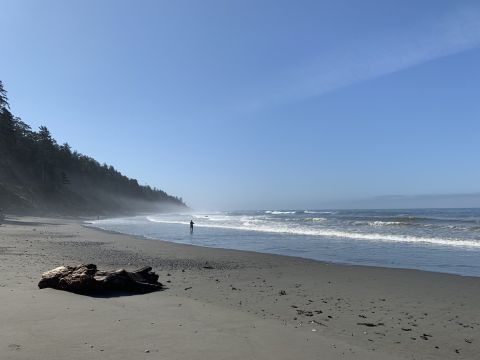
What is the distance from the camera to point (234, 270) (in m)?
13.4

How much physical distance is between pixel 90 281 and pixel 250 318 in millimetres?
3514

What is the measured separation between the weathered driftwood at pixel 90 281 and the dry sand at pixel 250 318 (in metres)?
0.30

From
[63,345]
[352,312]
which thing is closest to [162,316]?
[63,345]

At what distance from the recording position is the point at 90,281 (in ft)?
27.5

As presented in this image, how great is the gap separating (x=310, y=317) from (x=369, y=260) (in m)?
9.79

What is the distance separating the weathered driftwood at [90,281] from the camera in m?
8.38

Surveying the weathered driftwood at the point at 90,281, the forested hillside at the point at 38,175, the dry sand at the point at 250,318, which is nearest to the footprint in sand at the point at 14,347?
the dry sand at the point at 250,318

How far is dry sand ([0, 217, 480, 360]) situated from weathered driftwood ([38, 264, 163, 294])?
0.99 feet

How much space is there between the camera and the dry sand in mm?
5281

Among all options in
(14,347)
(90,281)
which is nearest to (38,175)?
(90,281)

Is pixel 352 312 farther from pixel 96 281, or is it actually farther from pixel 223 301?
pixel 96 281

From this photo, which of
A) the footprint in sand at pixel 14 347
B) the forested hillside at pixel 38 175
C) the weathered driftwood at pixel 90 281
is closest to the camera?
the footprint in sand at pixel 14 347

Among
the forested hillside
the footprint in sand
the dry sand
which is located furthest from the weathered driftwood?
the forested hillside

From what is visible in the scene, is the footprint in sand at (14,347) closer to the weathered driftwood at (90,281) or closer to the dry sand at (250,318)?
the dry sand at (250,318)
